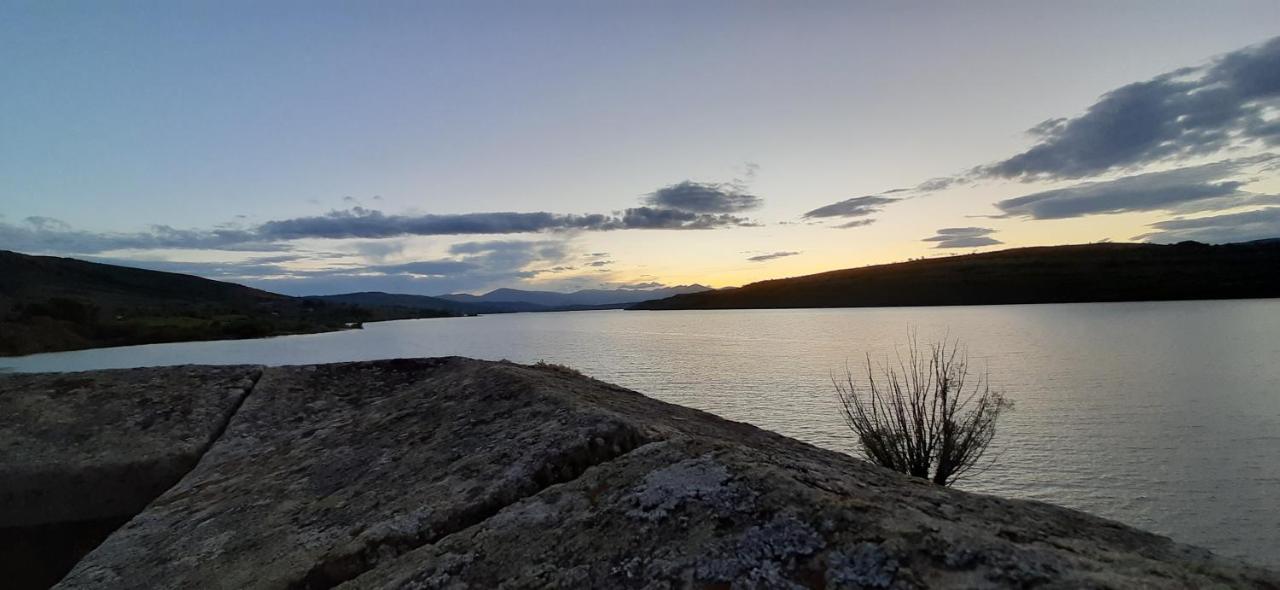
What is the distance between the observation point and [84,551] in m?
3.00

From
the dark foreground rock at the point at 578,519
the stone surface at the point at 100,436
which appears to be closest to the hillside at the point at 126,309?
the stone surface at the point at 100,436

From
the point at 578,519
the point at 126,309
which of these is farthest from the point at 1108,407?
the point at 126,309

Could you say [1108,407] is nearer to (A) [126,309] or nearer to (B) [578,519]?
(B) [578,519]

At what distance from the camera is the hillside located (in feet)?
275

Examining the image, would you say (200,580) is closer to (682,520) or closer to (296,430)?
(296,430)

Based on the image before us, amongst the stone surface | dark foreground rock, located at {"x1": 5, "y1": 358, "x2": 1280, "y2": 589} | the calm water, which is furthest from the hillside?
dark foreground rock, located at {"x1": 5, "y1": 358, "x2": 1280, "y2": 589}

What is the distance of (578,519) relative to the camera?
1.78m

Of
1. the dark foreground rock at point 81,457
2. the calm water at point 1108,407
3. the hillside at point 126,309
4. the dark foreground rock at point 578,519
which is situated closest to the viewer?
the dark foreground rock at point 578,519

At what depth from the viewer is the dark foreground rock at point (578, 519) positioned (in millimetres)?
1450

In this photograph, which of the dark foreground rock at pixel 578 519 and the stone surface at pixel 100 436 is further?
the stone surface at pixel 100 436

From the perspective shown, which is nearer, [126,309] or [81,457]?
[81,457]

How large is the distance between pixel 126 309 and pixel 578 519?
143 metres

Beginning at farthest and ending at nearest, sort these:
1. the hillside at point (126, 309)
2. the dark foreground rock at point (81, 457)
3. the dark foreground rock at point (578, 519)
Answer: the hillside at point (126, 309) < the dark foreground rock at point (81, 457) < the dark foreground rock at point (578, 519)

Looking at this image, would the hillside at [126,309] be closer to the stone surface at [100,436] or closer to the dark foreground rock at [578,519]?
the stone surface at [100,436]
